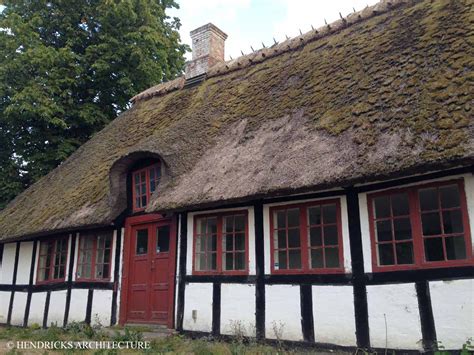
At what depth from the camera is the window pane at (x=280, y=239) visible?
718 cm

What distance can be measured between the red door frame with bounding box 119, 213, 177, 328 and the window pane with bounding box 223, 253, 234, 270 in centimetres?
113

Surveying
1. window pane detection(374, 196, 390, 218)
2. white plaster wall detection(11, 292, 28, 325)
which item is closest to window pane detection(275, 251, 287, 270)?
window pane detection(374, 196, 390, 218)

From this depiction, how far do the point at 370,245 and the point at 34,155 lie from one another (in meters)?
13.1

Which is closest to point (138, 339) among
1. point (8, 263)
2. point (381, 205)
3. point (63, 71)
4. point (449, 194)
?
point (381, 205)

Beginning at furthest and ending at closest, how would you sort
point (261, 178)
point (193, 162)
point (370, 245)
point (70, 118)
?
point (70, 118)
point (193, 162)
point (261, 178)
point (370, 245)

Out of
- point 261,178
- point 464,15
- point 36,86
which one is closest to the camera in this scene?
point 261,178

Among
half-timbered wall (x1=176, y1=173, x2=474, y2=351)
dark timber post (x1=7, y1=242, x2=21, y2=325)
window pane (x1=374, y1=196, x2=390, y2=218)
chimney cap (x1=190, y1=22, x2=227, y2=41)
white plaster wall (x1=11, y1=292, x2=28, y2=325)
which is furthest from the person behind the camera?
chimney cap (x1=190, y1=22, x2=227, y2=41)

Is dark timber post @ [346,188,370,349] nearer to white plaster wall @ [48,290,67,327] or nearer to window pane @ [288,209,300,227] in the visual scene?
window pane @ [288,209,300,227]

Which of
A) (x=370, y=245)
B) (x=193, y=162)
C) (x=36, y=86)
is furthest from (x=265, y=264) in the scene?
(x=36, y=86)

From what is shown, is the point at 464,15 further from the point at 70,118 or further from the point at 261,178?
the point at 70,118

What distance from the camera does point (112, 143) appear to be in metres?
12.2

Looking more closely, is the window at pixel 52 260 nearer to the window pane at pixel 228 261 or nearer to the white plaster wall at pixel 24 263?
the white plaster wall at pixel 24 263

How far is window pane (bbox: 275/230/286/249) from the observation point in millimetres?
7184

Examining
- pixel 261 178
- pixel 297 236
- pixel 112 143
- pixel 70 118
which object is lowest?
pixel 297 236
